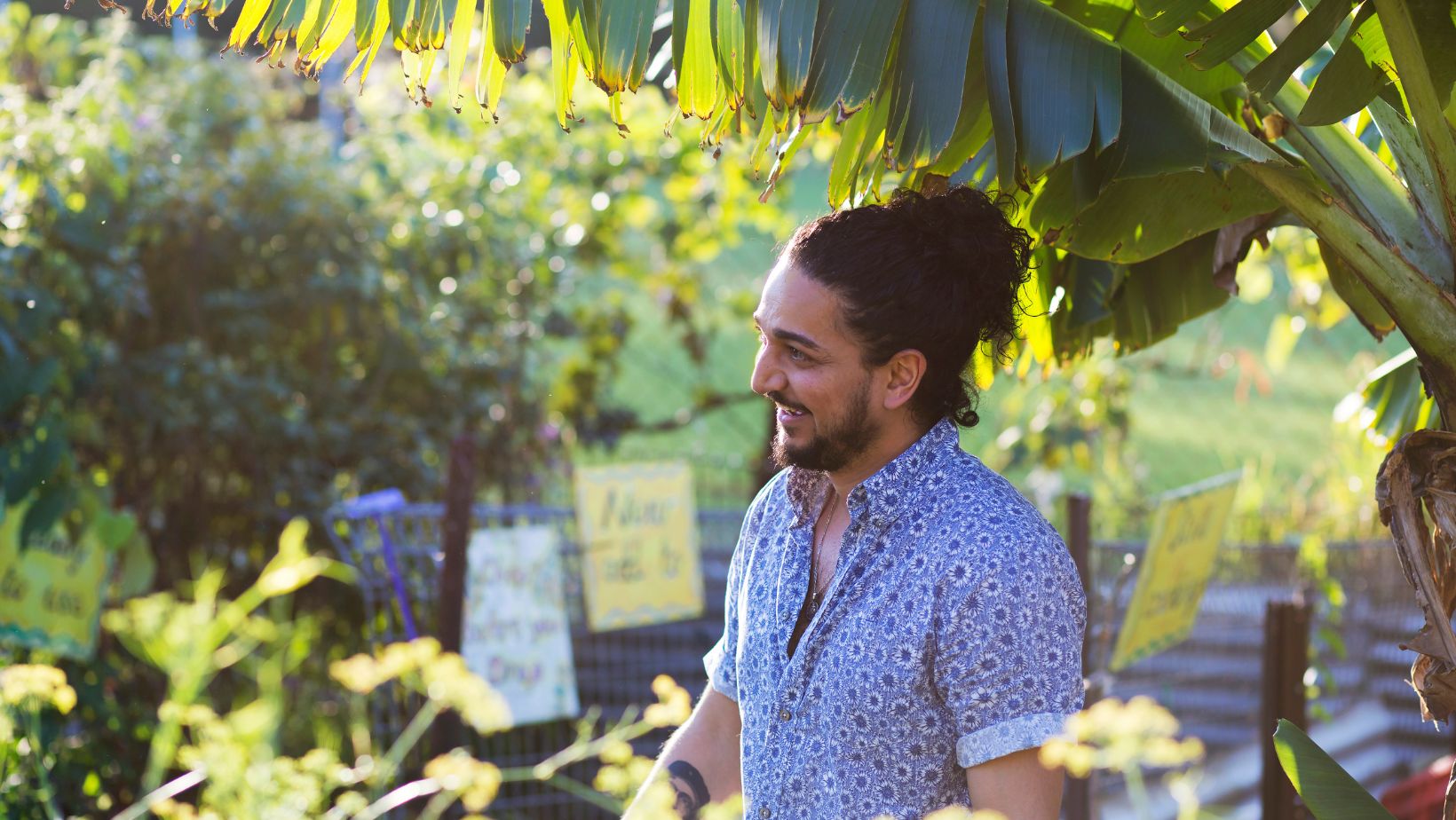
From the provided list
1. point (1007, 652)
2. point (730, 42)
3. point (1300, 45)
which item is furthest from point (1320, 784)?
point (730, 42)

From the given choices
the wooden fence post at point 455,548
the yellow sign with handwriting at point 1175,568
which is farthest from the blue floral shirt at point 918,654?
the yellow sign with handwriting at point 1175,568

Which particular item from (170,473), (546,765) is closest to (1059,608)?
(546,765)

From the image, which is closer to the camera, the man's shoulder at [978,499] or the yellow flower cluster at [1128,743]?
the yellow flower cluster at [1128,743]

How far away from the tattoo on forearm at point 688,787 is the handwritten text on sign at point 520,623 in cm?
139

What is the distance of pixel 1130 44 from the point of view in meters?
2.37

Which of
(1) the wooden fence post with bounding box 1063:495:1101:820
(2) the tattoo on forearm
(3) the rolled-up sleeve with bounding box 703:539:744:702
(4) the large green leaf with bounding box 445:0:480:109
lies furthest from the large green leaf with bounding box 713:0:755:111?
(1) the wooden fence post with bounding box 1063:495:1101:820

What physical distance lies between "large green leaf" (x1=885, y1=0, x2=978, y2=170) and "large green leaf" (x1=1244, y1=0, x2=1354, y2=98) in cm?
41

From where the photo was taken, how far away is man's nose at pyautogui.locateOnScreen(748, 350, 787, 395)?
6.32 ft

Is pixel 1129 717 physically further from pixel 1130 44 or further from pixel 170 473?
pixel 170 473

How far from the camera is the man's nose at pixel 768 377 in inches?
75.9

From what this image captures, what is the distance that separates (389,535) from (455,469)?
63 cm

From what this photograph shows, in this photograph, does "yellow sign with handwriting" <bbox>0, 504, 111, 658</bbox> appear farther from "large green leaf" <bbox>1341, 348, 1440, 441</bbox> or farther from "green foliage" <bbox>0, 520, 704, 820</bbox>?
"large green leaf" <bbox>1341, 348, 1440, 441</bbox>

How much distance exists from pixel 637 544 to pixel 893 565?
199 centimetres

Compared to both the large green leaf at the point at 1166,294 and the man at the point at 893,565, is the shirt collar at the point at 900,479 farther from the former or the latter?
the large green leaf at the point at 1166,294
